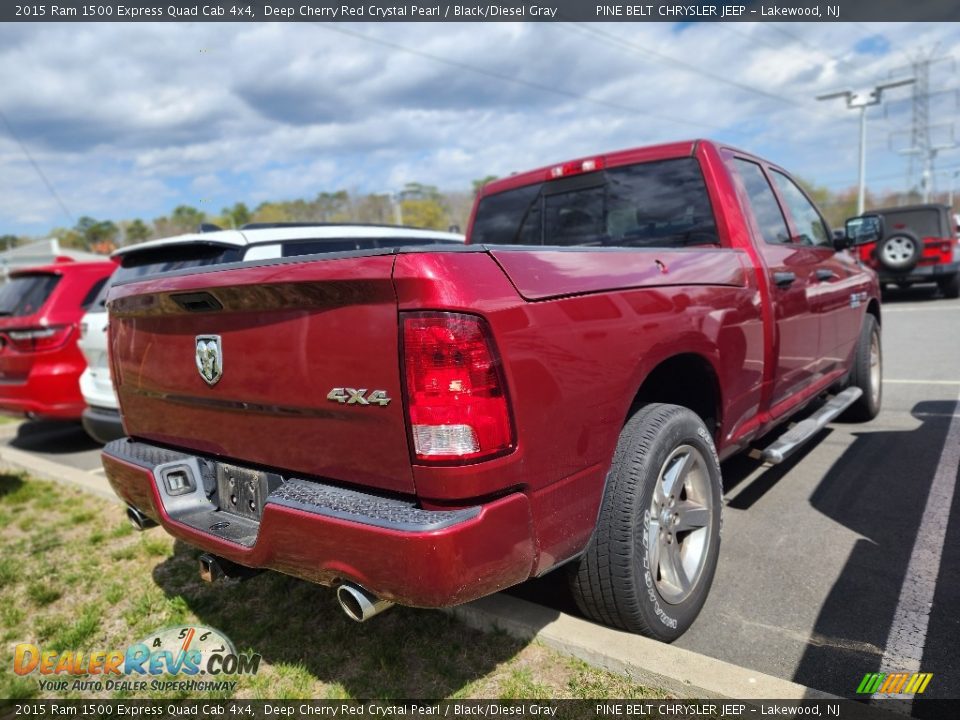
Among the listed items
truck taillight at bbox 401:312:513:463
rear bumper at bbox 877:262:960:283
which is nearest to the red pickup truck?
truck taillight at bbox 401:312:513:463

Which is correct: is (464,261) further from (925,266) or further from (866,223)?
(925,266)

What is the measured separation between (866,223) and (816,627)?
3264 millimetres

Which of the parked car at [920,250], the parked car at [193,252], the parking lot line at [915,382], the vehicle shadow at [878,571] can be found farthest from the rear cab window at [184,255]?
the parked car at [920,250]

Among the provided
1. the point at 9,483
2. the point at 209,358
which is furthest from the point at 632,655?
the point at 9,483

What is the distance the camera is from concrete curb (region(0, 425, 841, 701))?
6.68ft

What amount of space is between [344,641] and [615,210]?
260 centimetres

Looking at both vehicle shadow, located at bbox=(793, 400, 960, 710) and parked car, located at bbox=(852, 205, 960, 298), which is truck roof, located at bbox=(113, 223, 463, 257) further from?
parked car, located at bbox=(852, 205, 960, 298)

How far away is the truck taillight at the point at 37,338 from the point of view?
5.80 m

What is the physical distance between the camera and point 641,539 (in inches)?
88.7

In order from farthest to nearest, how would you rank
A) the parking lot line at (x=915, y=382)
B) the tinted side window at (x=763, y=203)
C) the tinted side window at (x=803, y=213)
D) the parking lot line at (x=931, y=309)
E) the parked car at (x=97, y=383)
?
1. the parking lot line at (x=931, y=309)
2. the parking lot line at (x=915, y=382)
3. the parked car at (x=97, y=383)
4. the tinted side window at (x=803, y=213)
5. the tinted side window at (x=763, y=203)

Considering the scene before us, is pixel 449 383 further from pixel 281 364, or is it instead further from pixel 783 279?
pixel 783 279

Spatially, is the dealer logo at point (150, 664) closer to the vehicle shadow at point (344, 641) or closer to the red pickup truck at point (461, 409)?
the vehicle shadow at point (344, 641)

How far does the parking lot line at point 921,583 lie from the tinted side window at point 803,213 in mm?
1646

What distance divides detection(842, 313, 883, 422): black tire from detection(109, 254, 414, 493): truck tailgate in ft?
14.4
